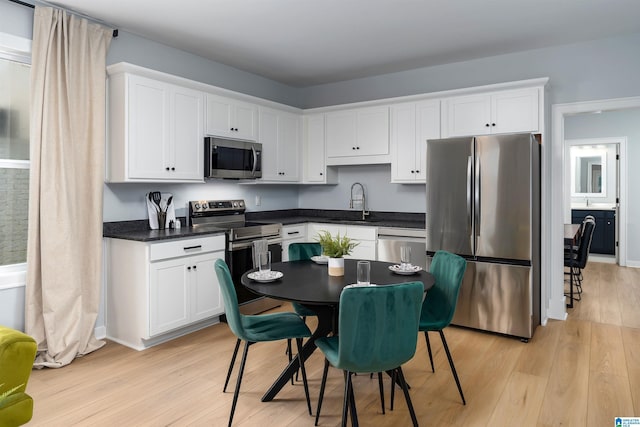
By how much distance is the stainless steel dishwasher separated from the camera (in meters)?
4.21

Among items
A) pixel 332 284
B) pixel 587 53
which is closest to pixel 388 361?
pixel 332 284

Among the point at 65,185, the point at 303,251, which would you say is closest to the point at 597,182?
the point at 303,251

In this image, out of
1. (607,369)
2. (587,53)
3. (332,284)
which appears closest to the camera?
(332,284)

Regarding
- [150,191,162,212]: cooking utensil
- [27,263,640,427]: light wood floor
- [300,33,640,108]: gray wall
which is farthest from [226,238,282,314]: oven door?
[300,33,640,108]: gray wall

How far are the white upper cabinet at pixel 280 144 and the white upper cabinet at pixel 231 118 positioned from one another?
0.15 m

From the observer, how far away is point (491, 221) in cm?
365

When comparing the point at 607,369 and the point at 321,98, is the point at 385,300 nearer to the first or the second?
the point at 607,369

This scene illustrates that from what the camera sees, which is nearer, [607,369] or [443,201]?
[607,369]

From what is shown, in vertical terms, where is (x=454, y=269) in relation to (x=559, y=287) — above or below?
above

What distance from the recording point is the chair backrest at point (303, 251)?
3361 mm

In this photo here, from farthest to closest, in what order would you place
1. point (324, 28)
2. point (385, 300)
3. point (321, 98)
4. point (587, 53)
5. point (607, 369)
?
point (321, 98), point (587, 53), point (324, 28), point (607, 369), point (385, 300)

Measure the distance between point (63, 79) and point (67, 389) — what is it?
219 centimetres

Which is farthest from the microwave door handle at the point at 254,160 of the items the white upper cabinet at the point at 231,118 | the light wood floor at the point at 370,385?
the light wood floor at the point at 370,385

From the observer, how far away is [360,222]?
467 centimetres
